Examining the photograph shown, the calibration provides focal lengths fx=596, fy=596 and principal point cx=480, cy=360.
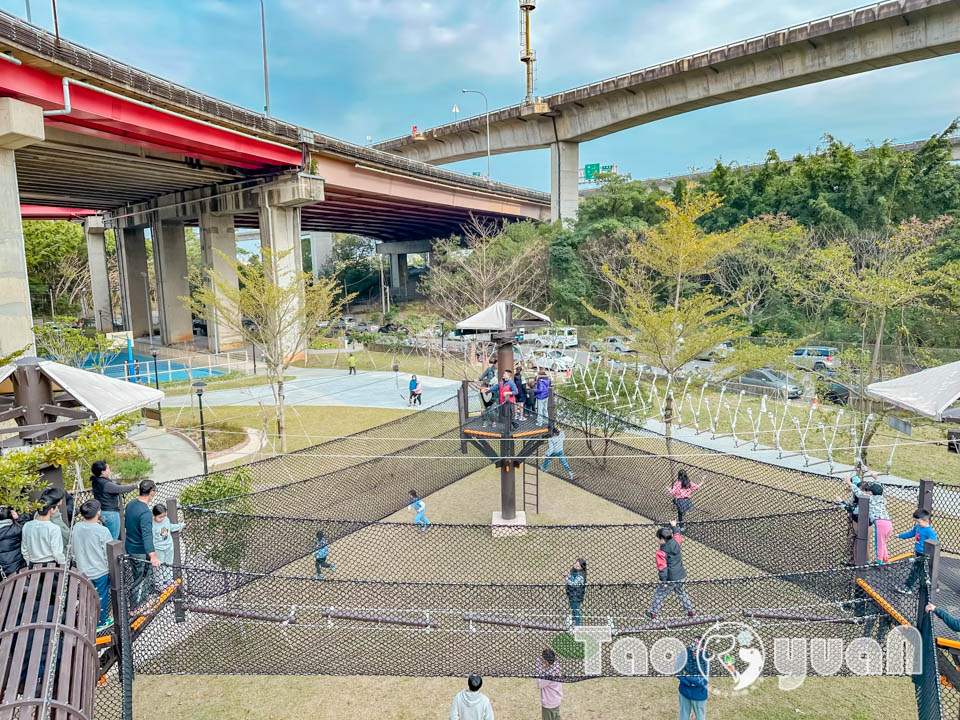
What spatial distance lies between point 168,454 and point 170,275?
949 inches

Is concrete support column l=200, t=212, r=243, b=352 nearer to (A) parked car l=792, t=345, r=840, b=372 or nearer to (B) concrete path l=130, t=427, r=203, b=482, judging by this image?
(B) concrete path l=130, t=427, r=203, b=482

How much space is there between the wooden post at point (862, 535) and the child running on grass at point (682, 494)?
2.83 meters

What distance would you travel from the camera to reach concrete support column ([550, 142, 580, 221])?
1561 inches

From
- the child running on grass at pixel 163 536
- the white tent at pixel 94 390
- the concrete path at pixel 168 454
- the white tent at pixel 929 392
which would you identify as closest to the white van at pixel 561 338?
the concrete path at pixel 168 454

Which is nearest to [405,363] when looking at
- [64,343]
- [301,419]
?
[301,419]

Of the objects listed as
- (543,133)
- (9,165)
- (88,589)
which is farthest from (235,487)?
(543,133)

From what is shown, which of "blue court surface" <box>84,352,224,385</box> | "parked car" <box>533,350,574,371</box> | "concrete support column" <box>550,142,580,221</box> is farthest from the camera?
"concrete support column" <box>550,142,580,221</box>

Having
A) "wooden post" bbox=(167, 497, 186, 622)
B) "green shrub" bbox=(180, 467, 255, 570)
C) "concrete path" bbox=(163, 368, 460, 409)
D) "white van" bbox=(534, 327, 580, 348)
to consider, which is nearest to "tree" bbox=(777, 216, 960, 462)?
"white van" bbox=(534, 327, 580, 348)

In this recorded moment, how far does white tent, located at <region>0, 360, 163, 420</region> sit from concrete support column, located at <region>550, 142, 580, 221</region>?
36.5m

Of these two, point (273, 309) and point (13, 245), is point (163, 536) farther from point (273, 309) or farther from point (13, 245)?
point (13, 245)

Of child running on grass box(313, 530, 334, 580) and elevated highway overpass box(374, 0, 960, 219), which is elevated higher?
elevated highway overpass box(374, 0, 960, 219)

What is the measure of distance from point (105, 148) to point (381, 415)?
15325 mm

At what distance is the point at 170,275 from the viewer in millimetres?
34969

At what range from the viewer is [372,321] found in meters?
49.5
